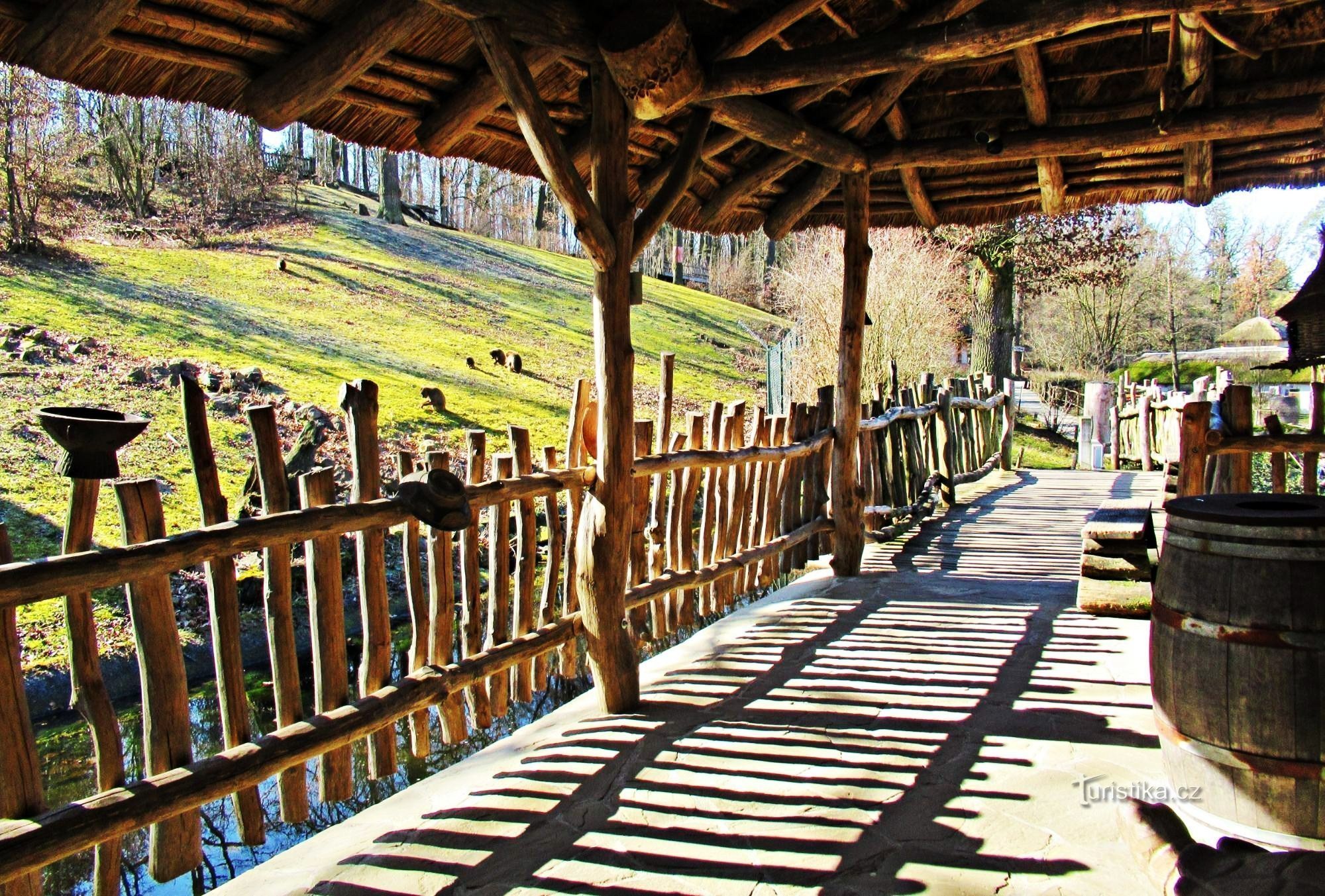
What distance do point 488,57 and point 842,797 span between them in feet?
9.99

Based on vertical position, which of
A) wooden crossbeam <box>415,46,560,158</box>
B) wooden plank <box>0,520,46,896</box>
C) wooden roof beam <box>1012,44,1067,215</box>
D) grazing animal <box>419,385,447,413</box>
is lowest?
wooden plank <box>0,520,46,896</box>

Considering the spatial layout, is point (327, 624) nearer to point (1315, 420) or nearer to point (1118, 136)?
point (1118, 136)

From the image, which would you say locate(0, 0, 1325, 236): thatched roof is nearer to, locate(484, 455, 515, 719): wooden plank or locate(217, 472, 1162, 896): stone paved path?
locate(484, 455, 515, 719): wooden plank

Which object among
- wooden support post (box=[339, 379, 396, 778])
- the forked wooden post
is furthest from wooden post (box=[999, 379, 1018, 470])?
wooden support post (box=[339, 379, 396, 778])

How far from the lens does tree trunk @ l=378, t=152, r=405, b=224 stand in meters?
27.1

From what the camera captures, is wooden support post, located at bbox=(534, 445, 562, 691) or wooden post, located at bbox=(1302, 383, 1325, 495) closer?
wooden support post, located at bbox=(534, 445, 562, 691)

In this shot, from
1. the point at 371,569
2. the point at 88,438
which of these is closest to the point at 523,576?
the point at 371,569

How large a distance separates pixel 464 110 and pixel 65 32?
5.41ft

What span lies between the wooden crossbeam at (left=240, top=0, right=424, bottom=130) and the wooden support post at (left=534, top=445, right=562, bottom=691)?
182 centimetres

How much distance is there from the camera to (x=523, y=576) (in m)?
4.45

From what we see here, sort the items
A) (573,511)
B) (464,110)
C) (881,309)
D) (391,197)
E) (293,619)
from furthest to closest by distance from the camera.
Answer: (391,197)
(881,309)
(573,511)
(464,110)
(293,619)

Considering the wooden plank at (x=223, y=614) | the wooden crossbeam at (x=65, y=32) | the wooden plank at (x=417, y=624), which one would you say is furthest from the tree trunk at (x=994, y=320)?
the wooden crossbeam at (x=65, y=32)

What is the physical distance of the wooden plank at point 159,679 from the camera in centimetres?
277

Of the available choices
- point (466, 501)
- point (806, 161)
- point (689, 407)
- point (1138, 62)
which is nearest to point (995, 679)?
point (466, 501)
